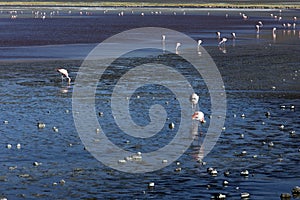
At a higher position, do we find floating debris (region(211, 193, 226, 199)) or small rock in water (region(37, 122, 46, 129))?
small rock in water (region(37, 122, 46, 129))

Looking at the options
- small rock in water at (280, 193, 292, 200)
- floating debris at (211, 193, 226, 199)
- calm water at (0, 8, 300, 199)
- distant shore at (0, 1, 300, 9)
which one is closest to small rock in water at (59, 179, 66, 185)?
calm water at (0, 8, 300, 199)

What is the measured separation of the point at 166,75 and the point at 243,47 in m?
21.2

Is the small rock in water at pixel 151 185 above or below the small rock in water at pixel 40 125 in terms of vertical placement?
below

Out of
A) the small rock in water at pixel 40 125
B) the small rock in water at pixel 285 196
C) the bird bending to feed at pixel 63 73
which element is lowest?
the small rock in water at pixel 285 196

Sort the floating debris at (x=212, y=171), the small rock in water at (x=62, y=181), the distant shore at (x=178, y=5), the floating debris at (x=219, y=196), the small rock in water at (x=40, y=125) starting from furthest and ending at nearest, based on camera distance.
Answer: the distant shore at (x=178, y=5) < the small rock in water at (x=40, y=125) < the floating debris at (x=212, y=171) < the small rock in water at (x=62, y=181) < the floating debris at (x=219, y=196)

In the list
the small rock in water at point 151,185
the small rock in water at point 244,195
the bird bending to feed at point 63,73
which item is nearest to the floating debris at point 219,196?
the small rock in water at point 244,195

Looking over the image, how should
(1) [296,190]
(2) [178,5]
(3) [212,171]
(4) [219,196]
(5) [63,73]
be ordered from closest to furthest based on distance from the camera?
(4) [219,196]
(1) [296,190]
(3) [212,171]
(5) [63,73]
(2) [178,5]

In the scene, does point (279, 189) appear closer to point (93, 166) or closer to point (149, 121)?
point (93, 166)

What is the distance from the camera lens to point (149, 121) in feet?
95.0

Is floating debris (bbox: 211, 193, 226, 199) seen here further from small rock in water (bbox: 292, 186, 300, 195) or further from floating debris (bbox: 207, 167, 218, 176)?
floating debris (bbox: 207, 167, 218, 176)

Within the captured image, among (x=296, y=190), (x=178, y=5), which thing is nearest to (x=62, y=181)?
(x=296, y=190)

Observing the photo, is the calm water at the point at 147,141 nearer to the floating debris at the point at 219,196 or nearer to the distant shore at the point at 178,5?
the floating debris at the point at 219,196

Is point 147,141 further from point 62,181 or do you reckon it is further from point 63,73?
point 63,73

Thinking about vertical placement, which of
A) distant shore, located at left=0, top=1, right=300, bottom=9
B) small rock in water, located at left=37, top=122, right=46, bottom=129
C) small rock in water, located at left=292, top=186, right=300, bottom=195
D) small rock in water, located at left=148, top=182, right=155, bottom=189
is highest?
distant shore, located at left=0, top=1, right=300, bottom=9
